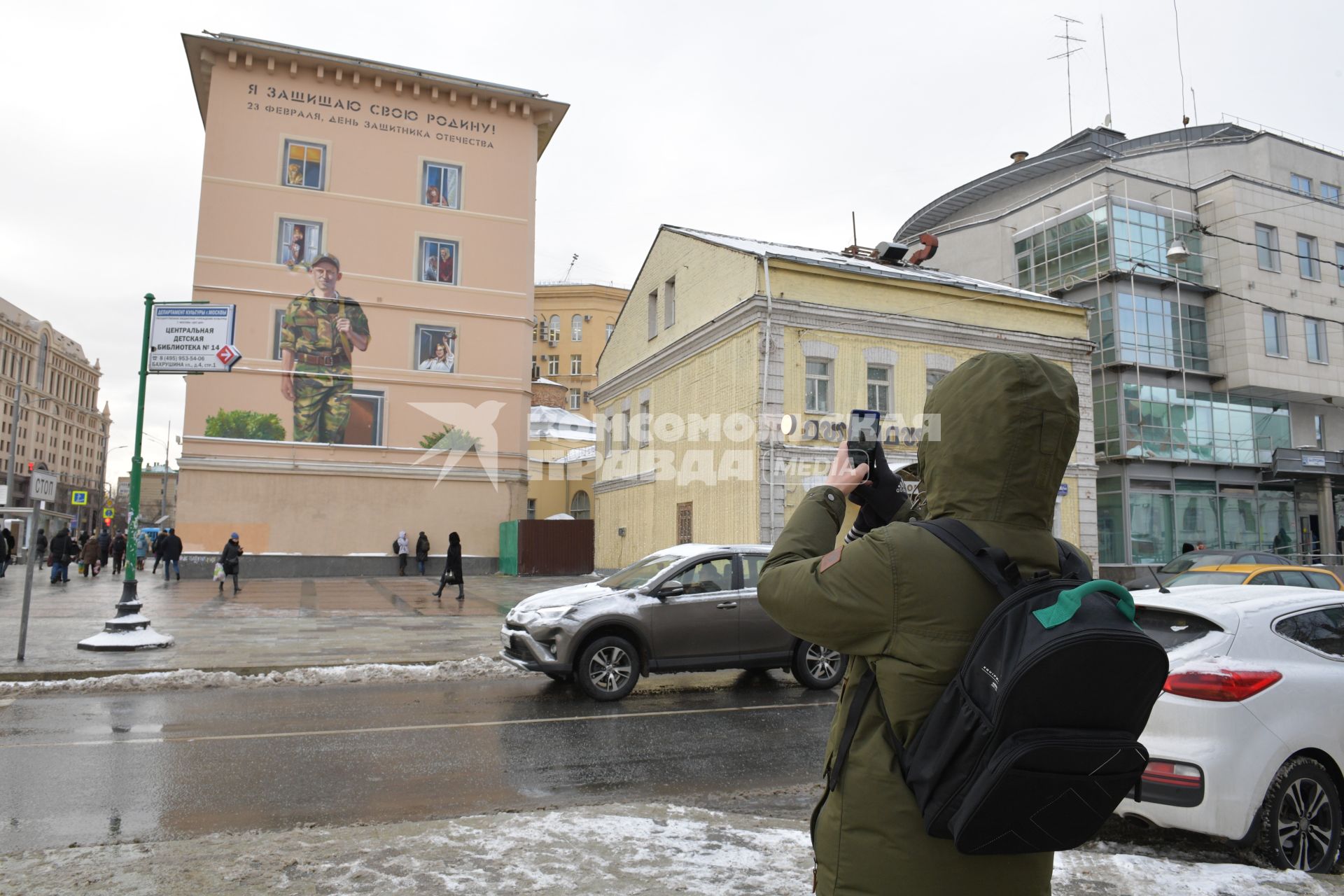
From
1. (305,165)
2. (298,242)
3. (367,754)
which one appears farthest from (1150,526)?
(305,165)

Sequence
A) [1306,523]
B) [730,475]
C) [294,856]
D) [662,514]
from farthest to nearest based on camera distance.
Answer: [1306,523] < [662,514] < [730,475] < [294,856]

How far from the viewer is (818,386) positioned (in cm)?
2342

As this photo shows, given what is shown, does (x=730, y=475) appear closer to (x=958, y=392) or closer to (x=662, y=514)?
(x=662, y=514)

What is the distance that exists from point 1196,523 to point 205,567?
35389 millimetres

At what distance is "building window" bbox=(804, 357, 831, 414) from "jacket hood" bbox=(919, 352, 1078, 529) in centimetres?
2119

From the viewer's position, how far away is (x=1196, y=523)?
108ft

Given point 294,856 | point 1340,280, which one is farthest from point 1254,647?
point 1340,280

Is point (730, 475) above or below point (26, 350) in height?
below

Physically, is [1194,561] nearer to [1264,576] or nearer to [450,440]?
[1264,576]

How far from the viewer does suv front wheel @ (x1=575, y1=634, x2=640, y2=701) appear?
984 centimetres

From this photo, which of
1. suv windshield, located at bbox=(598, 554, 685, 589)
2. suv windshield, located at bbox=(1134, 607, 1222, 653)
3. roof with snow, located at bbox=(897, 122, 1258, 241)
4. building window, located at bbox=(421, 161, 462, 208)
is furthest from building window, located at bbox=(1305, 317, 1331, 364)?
suv windshield, located at bbox=(1134, 607, 1222, 653)

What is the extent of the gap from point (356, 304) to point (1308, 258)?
37.5 meters

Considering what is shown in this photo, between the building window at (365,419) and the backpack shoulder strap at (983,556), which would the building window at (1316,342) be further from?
the backpack shoulder strap at (983,556)

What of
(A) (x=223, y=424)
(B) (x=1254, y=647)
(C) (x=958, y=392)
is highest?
(A) (x=223, y=424)
